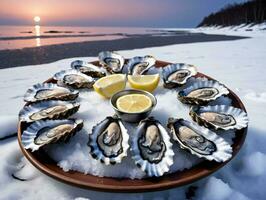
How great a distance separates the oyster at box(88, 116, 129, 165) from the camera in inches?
41.0

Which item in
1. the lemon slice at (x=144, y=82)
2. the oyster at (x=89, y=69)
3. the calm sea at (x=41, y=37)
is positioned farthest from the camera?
the calm sea at (x=41, y=37)

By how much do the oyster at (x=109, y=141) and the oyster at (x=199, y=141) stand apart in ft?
0.76

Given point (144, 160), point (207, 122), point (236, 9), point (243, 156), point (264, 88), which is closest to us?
point (144, 160)

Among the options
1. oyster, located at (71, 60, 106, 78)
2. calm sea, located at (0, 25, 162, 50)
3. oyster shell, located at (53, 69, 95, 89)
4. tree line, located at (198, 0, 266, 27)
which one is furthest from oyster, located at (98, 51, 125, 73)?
tree line, located at (198, 0, 266, 27)

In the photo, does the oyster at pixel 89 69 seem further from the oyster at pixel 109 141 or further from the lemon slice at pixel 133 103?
the oyster at pixel 109 141

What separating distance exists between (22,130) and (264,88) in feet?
8.22

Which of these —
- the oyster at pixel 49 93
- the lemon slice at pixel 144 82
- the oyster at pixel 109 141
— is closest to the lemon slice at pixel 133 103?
the oyster at pixel 109 141

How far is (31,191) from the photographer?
1.11m

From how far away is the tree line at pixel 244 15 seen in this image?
2595 cm

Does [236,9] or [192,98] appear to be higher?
[236,9]

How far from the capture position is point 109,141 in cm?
116

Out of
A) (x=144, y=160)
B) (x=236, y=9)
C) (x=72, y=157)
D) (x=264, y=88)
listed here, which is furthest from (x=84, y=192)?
(x=236, y=9)

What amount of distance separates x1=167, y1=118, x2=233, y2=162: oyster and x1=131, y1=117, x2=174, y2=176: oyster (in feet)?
0.19

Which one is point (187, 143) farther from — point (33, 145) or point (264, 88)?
point (264, 88)
